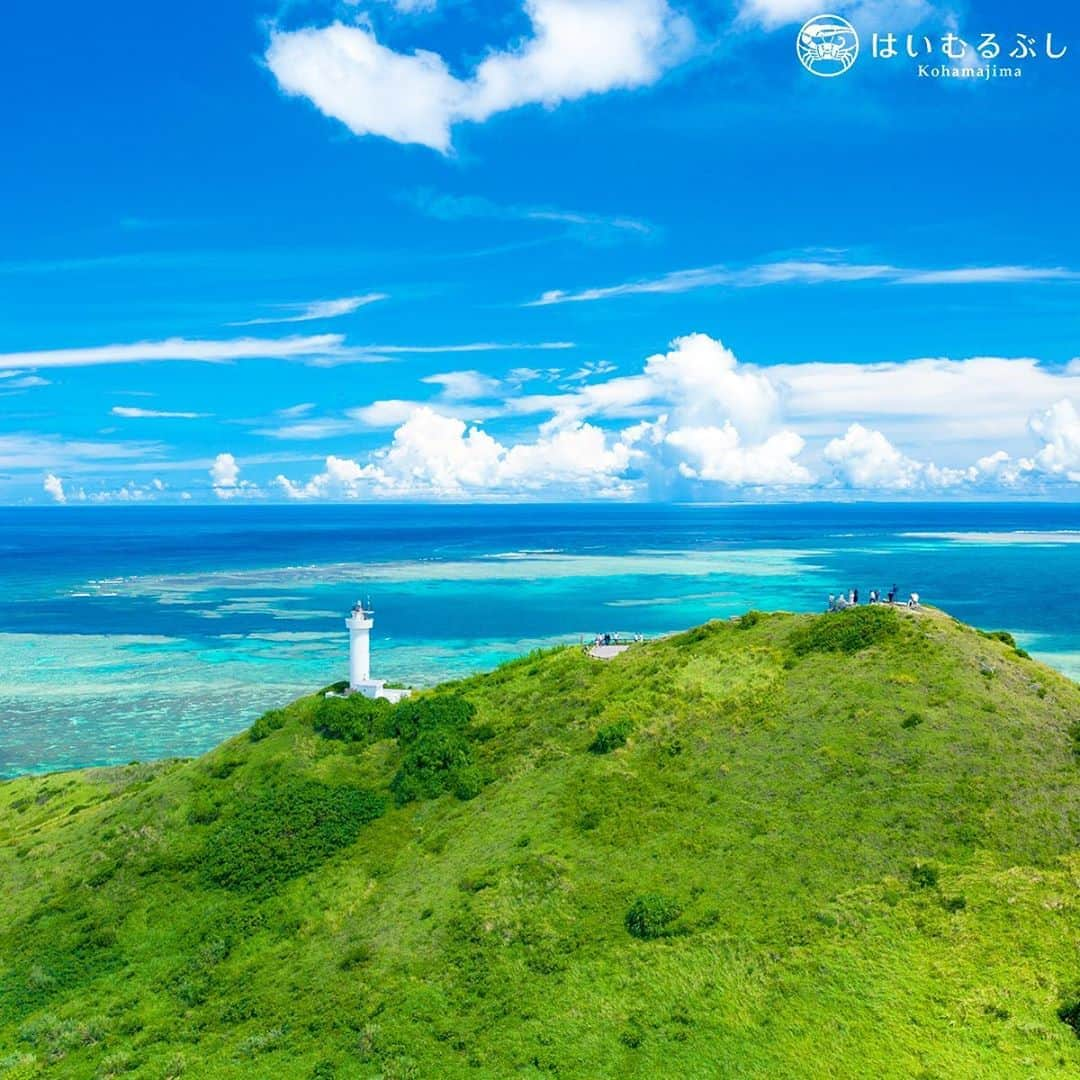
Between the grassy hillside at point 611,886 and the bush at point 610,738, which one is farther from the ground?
the bush at point 610,738

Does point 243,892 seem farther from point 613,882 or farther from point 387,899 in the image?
point 613,882

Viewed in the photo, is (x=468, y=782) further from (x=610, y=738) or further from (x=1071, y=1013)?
(x=1071, y=1013)

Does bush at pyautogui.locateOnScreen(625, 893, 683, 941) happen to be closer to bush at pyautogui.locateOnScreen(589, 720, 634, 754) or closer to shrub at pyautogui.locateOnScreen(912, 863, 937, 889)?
shrub at pyautogui.locateOnScreen(912, 863, 937, 889)

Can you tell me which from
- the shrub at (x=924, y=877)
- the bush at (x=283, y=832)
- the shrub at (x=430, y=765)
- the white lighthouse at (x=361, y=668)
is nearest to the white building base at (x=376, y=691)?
the white lighthouse at (x=361, y=668)

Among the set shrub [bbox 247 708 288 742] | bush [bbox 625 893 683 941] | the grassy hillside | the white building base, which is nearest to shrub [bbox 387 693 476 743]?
the grassy hillside

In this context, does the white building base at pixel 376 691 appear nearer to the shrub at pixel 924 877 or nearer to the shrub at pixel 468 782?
the shrub at pixel 468 782

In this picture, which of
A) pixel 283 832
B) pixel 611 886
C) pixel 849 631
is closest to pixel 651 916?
pixel 611 886

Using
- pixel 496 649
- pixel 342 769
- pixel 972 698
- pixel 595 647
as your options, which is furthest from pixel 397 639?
pixel 972 698
